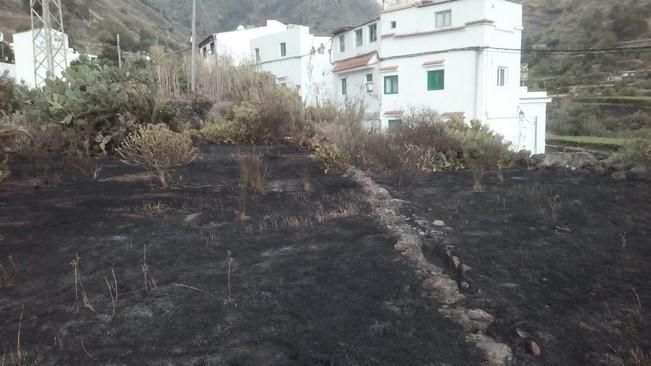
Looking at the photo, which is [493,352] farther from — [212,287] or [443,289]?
[212,287]

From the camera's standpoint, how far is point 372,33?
2411 centimetres

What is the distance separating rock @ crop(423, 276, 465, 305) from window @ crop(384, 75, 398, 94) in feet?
66.0

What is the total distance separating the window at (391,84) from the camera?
22297 mm

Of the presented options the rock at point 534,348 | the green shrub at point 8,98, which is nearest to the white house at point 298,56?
the green shrub at point 8,98

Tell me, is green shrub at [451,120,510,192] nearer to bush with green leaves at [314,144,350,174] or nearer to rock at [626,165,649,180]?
rock at [626,165,649,180]

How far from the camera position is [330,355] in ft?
6.89

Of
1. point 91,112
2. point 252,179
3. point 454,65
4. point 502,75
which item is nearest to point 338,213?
point 252,179

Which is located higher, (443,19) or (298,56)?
(443,19)

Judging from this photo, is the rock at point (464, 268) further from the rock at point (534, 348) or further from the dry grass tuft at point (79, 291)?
the dry grass tuft at point (79, 291)

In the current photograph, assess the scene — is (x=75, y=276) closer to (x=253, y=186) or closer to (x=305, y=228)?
(x=305, y=228)

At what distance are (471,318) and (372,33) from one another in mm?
23200

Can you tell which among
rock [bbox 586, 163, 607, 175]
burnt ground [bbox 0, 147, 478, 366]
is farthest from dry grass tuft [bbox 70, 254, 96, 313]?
rock [bbox 586, 163, 607, 175]

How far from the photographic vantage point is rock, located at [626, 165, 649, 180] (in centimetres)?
688

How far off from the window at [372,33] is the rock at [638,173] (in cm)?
1817
